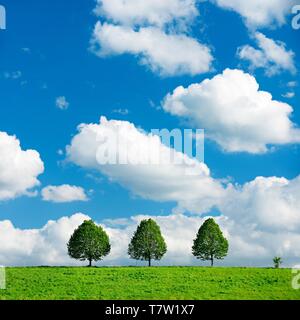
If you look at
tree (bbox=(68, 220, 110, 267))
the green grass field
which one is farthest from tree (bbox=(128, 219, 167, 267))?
the green grass field

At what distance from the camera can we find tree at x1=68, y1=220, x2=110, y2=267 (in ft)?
264

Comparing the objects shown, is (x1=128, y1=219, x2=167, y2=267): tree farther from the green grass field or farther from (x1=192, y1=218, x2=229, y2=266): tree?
the green grass field

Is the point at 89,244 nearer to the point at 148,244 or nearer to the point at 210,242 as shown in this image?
the point at 148,244

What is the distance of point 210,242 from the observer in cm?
8269

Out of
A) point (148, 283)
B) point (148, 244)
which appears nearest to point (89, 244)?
point (148, 244)

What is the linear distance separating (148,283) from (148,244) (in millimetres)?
29041

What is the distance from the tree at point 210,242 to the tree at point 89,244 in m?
Result: 14.3

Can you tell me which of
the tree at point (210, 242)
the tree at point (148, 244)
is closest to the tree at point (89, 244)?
the tree at point (148, 244)

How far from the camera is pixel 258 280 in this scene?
184 feet

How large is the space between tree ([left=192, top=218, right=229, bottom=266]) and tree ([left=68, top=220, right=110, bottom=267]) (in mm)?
14273

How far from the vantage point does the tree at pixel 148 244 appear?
268ft
